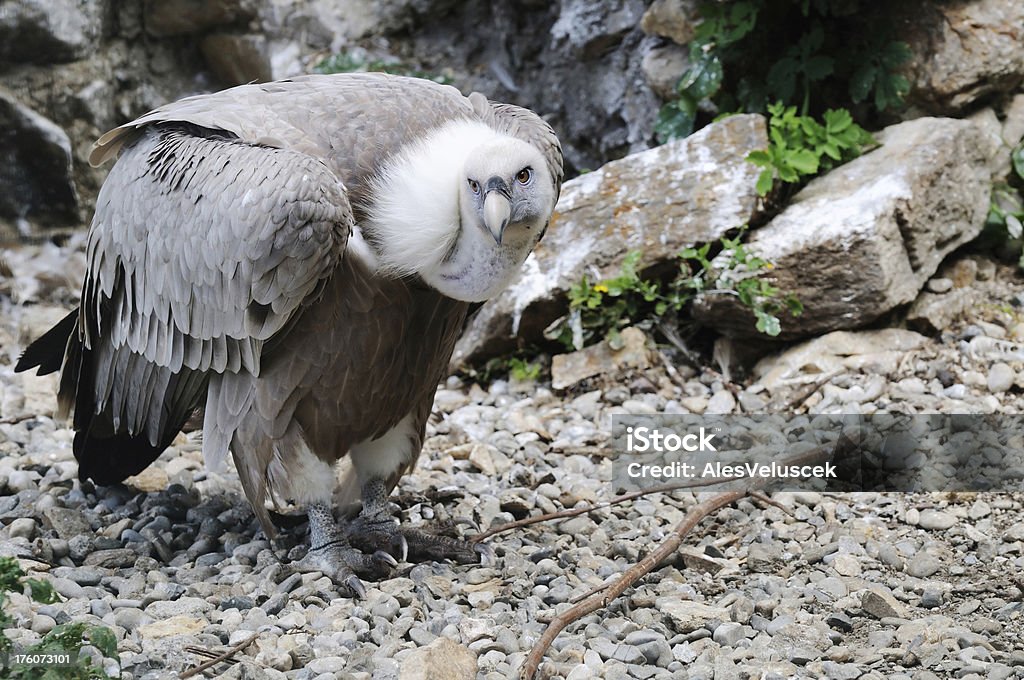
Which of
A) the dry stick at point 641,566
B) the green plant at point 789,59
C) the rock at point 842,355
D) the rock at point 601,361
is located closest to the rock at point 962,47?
the green plant at point 789,59

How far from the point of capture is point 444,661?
299cm

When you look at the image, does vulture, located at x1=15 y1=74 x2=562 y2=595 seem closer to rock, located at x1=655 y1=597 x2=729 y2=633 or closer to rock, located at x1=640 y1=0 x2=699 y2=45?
rock, located at x1=655 y1=597 x2=729 y2=633

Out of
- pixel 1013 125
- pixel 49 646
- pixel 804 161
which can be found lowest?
pixel 49 646

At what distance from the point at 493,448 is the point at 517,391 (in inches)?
32.2

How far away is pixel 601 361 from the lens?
5.86m

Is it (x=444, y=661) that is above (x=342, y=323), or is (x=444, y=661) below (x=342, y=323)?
below

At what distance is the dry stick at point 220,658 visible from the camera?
297 cm

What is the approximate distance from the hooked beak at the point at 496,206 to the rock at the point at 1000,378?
117 inches

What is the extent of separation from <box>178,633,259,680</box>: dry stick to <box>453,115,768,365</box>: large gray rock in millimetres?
2984

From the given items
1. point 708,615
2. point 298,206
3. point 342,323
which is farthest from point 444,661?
point 298,206

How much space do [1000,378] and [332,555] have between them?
3216mm

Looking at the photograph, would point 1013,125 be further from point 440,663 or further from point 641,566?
point 440,663

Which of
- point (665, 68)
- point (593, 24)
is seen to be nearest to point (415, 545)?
point (665, 68)

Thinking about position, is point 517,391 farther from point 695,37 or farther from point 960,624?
point 960,624
